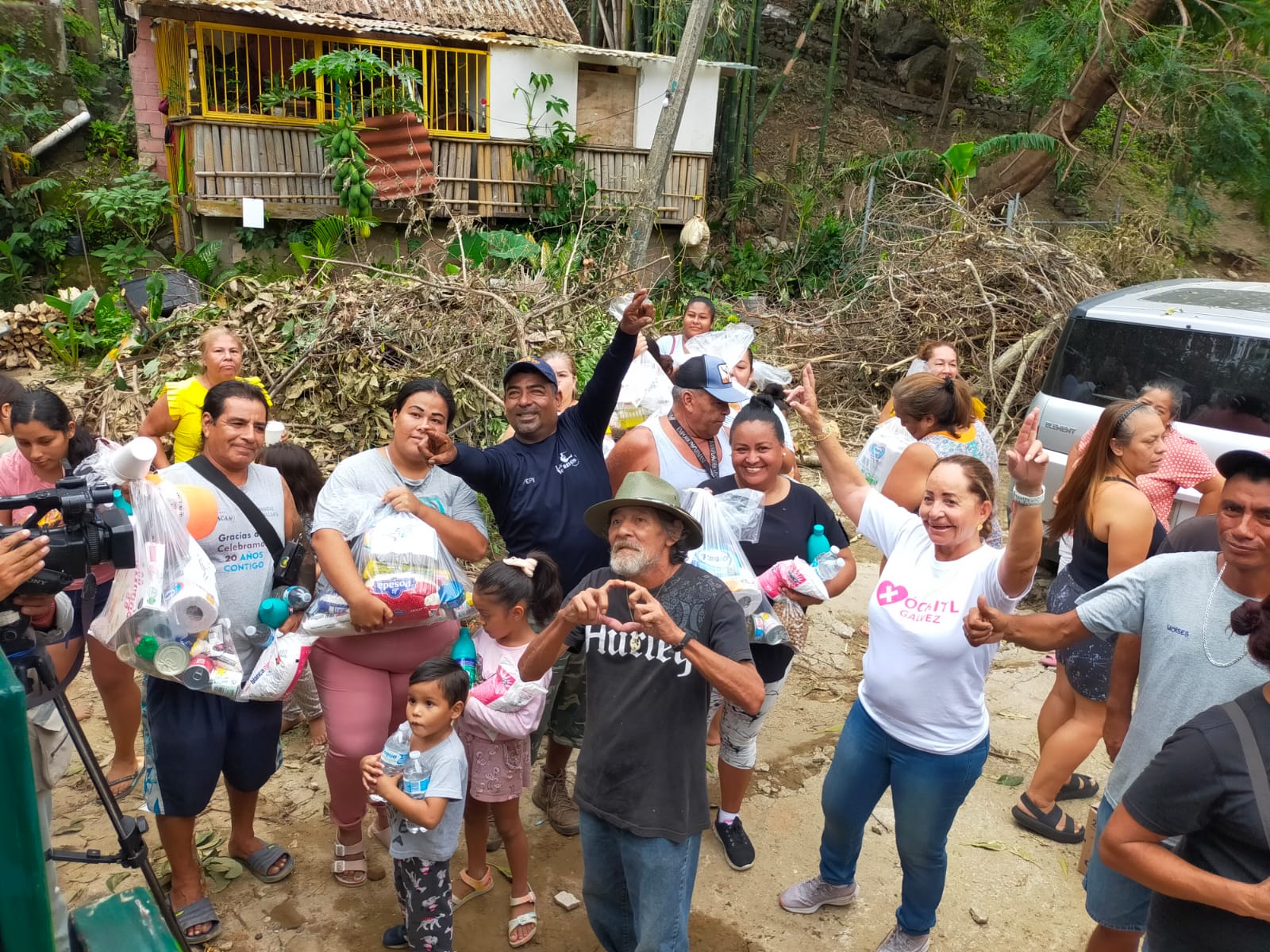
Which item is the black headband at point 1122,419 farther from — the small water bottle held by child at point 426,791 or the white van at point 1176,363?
the small water bottle held by child at point 426,791

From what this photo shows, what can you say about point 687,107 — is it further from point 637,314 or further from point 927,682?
point 927,682

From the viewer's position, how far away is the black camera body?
225 centimetres

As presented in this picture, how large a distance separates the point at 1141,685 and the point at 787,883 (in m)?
1.76

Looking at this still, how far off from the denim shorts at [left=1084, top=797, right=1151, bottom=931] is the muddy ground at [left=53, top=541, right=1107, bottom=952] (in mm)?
883

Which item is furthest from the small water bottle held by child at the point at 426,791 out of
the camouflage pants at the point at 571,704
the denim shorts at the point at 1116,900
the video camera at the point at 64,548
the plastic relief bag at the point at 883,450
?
the plastic relief bag at the point at 883,450

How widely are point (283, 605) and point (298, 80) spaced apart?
12.2m

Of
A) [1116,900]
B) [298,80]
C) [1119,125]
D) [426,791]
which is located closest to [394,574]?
[426,791]

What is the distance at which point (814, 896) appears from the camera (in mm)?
3586

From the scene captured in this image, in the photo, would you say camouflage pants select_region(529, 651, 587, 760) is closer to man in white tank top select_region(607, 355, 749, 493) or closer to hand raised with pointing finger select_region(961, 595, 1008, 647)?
man in white tank top select_region(607, 355, 749, 493)

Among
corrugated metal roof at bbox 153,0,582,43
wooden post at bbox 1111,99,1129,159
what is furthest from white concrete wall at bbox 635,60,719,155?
wooden post at bbox 1111,99,1129,159

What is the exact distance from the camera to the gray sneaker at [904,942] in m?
3.28

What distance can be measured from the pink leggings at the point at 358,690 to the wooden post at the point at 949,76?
67.5ft

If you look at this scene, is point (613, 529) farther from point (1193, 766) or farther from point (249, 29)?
point (249, 29)

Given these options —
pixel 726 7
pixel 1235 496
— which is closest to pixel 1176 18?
pixel 726 7
